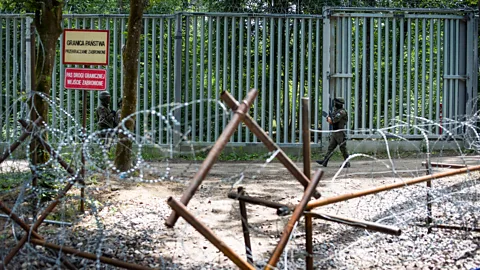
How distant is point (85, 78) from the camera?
8133 mm

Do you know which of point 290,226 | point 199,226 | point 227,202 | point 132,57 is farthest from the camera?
point 132,57

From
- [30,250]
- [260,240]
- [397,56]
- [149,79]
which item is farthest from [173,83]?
[30,250]

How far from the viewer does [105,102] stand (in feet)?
48.1

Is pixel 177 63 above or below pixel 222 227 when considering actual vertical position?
above

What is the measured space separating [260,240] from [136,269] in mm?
2954

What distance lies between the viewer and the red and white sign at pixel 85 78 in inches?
319

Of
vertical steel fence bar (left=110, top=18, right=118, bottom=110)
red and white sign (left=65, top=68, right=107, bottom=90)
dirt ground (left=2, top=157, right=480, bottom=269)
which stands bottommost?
dirt ground (left=2, top=157, right=480, bottom=269)

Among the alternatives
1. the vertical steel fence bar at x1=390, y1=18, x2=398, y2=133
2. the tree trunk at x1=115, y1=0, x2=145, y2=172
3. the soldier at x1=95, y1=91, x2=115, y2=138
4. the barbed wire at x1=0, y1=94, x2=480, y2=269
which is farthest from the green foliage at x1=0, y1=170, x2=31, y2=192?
the vertical steel fence bar at x1=390, y1=18, x2=398, y2=133

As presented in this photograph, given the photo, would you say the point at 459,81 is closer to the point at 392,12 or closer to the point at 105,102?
the point at 392,12

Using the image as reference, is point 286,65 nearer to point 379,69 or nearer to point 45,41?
point 379,69

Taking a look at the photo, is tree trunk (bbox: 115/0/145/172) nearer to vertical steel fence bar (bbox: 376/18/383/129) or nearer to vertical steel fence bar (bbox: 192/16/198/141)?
vertical steel fence bar (bbox: 192/16/198/141)

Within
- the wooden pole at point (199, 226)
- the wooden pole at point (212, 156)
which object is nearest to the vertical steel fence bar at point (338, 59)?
the wooden pole at point (212, 156)

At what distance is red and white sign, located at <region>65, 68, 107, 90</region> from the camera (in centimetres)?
810

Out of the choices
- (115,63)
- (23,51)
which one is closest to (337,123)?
(115,63)
